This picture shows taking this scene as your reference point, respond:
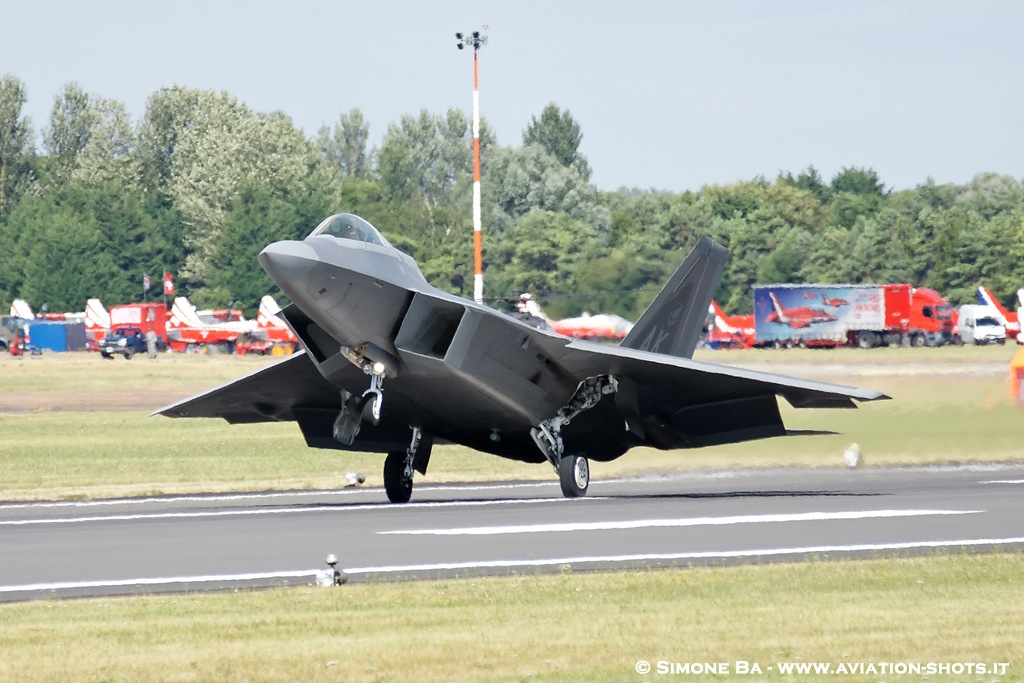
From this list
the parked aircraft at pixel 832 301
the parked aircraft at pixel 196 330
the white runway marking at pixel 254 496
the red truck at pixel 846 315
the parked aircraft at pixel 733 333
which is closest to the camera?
the white runway marking at pixel 254 496

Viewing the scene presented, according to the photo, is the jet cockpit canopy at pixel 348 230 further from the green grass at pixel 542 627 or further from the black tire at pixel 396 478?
the green grass at pixel 542 627

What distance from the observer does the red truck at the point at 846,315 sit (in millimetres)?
76312

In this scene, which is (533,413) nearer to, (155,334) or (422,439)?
(422,439)

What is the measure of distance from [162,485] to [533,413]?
25.2 ft

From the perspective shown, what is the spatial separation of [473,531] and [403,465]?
417cm

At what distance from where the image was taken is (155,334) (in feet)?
298

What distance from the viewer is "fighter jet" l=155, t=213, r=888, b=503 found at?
51.7ft

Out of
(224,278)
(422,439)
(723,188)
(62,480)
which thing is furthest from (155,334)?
(422,439)

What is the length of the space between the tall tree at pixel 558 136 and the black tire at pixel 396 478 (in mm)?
112955

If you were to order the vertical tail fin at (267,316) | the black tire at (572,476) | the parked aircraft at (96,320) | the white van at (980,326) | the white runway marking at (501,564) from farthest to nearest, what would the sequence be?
the parked aircraft at (96,320) → the vertical tail fin at (267,316) → the white van at (980,326) → the black tire at (572,476) → the white runway marking at (501,564)

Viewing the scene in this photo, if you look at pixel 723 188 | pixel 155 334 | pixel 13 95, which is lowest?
pixel 155 334

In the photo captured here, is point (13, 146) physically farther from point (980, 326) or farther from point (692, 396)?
point (692, 396)

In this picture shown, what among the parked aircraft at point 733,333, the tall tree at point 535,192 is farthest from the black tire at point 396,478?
the parked aircraft at point 733,333

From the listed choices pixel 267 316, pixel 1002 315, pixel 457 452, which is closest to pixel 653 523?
pixel 457 452
